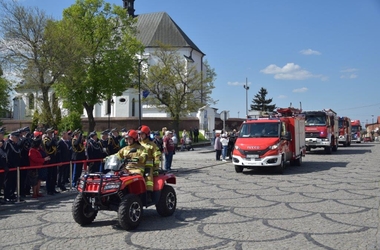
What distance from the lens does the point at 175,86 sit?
147ft

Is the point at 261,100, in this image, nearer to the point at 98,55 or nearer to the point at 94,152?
the point at 98,55

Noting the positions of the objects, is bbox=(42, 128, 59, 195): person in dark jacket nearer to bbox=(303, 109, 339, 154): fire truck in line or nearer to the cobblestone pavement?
the cobblestone pavement

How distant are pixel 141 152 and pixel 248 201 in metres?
3.64

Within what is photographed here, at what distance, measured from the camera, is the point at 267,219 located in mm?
9008

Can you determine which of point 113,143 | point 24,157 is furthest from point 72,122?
point 24,157

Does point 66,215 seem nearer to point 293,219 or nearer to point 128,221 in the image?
point 128,221

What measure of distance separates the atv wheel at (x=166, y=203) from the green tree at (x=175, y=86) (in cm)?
3482

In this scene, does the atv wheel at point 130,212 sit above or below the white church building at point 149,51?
below

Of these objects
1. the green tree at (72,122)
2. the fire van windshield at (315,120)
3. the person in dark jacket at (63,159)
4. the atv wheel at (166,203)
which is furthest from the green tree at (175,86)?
the atv wheel at (166,203)

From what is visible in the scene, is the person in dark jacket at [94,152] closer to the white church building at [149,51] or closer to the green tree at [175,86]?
the green tree at [175,86]

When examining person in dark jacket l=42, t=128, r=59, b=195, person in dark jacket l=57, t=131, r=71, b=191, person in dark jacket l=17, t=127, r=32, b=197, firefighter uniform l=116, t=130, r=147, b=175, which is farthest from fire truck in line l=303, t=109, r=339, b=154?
firefighter uniform l=116, t=130, r=147, b=175

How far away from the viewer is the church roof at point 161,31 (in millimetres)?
73188

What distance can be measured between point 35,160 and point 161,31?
6464 cm

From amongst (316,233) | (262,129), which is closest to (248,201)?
(316,233)
